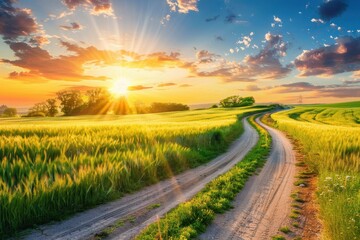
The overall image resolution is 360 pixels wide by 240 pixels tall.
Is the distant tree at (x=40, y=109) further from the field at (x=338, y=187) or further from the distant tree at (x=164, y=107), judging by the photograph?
the field at (x=338, y=187)

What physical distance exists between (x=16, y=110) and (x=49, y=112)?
36139 mm

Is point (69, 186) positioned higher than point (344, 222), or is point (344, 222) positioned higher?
point (69, 186)

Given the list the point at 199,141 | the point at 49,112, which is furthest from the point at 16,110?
the point at 199,141

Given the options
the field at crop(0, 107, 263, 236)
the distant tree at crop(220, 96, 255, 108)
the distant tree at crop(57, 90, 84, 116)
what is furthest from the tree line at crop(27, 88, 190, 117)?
the field at crop(0, 107, 263, 236)

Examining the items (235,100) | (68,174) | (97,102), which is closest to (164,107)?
(97,102)

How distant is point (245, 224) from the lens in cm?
780

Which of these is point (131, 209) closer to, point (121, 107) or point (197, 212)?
point (197, 212)

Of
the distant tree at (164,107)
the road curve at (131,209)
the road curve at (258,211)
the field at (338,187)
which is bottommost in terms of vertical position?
the road curve at (258,211)

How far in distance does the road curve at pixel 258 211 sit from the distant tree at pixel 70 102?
119789 millimetres

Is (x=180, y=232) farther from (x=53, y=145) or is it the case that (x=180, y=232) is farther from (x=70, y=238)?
(x=53, y=145)

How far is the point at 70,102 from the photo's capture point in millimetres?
126062

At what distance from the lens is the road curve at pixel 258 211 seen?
7.26 m

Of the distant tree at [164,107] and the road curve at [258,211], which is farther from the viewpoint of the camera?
the distant tree at [164,107]

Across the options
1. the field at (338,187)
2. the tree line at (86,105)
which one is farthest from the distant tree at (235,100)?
the field at (338,187)
